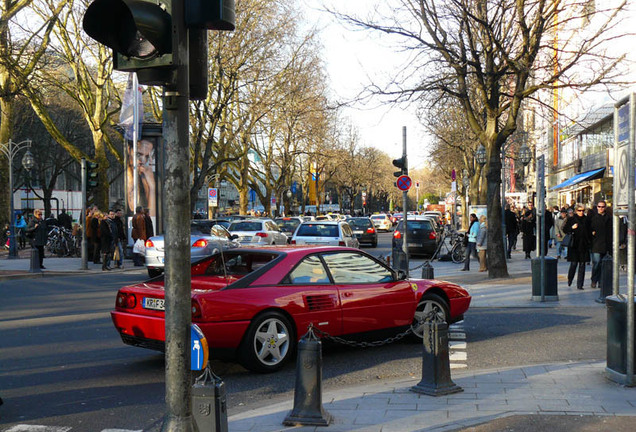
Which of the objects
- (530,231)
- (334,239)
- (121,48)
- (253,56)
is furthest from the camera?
(253,56)

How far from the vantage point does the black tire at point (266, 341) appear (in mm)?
7633

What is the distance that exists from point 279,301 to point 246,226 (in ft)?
61.6

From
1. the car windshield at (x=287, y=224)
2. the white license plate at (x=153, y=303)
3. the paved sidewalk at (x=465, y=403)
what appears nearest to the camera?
the paved sidewalk at (x=465, y=403)

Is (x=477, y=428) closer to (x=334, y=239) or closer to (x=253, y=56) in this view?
(x=334, y=239)

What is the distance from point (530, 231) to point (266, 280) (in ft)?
68.1

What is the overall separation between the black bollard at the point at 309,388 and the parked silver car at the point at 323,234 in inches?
702

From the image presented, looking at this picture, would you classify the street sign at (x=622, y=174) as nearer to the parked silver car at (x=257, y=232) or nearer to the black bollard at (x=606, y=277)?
the black bollard at (x=606, y=277)

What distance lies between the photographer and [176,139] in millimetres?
4109

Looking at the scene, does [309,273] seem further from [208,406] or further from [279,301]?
[208,406]

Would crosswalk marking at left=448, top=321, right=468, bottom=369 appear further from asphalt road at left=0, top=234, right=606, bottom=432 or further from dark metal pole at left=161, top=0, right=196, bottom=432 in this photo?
dark metal pole at left=161, top=0, right=196, bottom=432

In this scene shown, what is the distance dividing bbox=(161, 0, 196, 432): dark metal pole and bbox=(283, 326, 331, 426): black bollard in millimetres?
1575

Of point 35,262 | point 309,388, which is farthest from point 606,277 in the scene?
point 35,262

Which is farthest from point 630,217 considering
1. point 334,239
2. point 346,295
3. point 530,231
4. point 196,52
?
point 530,231

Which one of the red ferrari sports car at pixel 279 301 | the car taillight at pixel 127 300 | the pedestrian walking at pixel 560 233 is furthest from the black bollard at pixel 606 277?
the pedestrian walking at pixel 560 233
